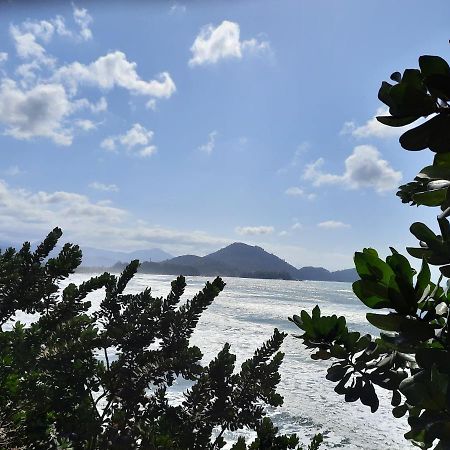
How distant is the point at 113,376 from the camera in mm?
5555

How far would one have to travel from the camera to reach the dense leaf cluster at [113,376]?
4695mm

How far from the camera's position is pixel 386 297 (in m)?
1.32

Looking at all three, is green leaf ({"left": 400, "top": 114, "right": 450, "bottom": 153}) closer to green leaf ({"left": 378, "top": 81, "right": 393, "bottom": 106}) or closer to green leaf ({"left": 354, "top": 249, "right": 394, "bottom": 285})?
green leaf ({"left": 378, "top": 81, "right": 393, "bottom": 106})

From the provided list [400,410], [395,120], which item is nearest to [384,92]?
[395,120]

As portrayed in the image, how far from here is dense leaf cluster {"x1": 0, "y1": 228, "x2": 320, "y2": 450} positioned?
4.70 metres

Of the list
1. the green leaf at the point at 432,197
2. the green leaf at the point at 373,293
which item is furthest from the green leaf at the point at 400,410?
the green leaf at the point at 432,197

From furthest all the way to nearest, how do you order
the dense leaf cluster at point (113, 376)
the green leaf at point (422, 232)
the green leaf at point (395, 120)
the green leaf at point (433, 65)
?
the dense leaf cluster at point (113, 376)
the green leaf at point (422, 232)
the green leaf at point (395, 120)
the green leaf at point (433, 65)

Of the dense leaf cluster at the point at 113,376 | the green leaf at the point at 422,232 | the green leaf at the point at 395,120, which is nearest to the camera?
the green leaf at the point at 395,120

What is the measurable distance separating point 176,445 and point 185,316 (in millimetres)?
1723

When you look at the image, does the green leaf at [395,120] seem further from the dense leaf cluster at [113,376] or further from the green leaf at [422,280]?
the dense leaf cluster at [113,376]

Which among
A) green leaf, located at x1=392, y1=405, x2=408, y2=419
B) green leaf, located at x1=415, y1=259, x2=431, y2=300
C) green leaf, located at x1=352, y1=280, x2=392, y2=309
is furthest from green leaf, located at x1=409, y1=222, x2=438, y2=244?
green leaf, located at x1=392, y1=405, x2=408, y2=419

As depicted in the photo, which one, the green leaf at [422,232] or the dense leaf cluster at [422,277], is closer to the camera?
the dense leaf cluster at [422,277]

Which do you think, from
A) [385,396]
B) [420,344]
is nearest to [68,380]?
[420,344]

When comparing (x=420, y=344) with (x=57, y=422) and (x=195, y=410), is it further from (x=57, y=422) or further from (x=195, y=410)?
(x=57, y=422)
